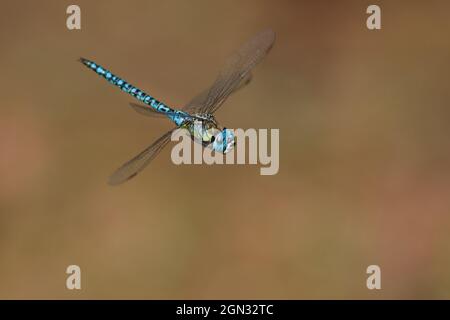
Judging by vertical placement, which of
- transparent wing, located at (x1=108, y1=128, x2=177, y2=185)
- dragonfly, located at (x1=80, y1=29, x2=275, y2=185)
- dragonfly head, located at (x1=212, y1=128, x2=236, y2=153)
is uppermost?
dragonfly, located at (x1=80, y1=29, x2=275, y2=185)

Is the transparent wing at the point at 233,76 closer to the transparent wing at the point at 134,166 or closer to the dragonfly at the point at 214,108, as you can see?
the dragonfly at the point at 214,108

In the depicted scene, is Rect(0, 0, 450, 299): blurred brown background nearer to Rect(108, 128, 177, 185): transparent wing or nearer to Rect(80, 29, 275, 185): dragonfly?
Rect(80, 29, 275, 185): dragonfly

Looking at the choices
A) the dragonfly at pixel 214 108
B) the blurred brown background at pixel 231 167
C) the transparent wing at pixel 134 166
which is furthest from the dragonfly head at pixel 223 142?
the blurred brown background at pixel 231 167

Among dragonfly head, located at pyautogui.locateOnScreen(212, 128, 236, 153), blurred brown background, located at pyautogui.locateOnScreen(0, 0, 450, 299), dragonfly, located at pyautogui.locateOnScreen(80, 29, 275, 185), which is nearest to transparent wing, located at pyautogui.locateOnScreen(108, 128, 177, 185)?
dragonfly, located at pyautogui.locateOnScreen(80, 29, 275, 185)

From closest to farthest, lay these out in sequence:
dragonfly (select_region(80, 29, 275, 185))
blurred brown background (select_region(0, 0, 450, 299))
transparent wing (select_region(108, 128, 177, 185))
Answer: transparent wing (select_region(108, 128, 177, 185)) < dragonfly (select_region(80, 29, 275, 185)) < blurred brown background (select_region(0, 0, 450, 299))

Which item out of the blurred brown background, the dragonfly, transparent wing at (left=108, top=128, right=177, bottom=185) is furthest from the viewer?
the blurred brown background

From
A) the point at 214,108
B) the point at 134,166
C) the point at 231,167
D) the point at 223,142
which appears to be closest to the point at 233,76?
the point at 214,108

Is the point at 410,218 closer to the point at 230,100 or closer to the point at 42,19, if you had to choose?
the point at 230,100
